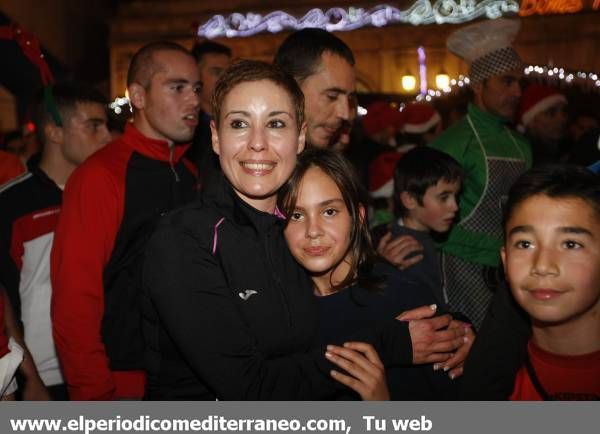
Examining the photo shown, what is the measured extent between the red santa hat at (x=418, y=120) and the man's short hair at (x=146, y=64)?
4172 mm

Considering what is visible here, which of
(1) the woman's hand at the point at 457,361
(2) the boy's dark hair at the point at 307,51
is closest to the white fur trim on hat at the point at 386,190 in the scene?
(2) the boy's dark hair at the point at 307,51

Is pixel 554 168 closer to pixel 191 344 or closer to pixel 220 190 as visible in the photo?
pixel 220 190

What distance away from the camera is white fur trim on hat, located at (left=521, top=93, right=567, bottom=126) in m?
6.72

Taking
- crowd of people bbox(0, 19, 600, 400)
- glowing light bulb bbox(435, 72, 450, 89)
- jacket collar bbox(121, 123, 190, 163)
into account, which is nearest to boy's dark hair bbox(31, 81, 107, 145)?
crowd of people bbox(0, 19, 600, 400)

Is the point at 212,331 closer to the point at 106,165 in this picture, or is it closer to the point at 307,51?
the point at 106,165

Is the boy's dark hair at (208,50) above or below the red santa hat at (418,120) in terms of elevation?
above

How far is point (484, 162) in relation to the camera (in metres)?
→ 4.07

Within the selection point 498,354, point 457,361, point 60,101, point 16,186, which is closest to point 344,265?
point 457,361

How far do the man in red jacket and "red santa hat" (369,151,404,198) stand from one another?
91.0 inches

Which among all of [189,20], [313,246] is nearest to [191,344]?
[313,246]

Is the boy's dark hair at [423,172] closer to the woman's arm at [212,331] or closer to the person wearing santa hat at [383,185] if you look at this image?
the person wearing santa hat at [383,185]

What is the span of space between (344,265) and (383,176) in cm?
283

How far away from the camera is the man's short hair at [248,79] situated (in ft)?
6.97

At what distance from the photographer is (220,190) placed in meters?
2.13
